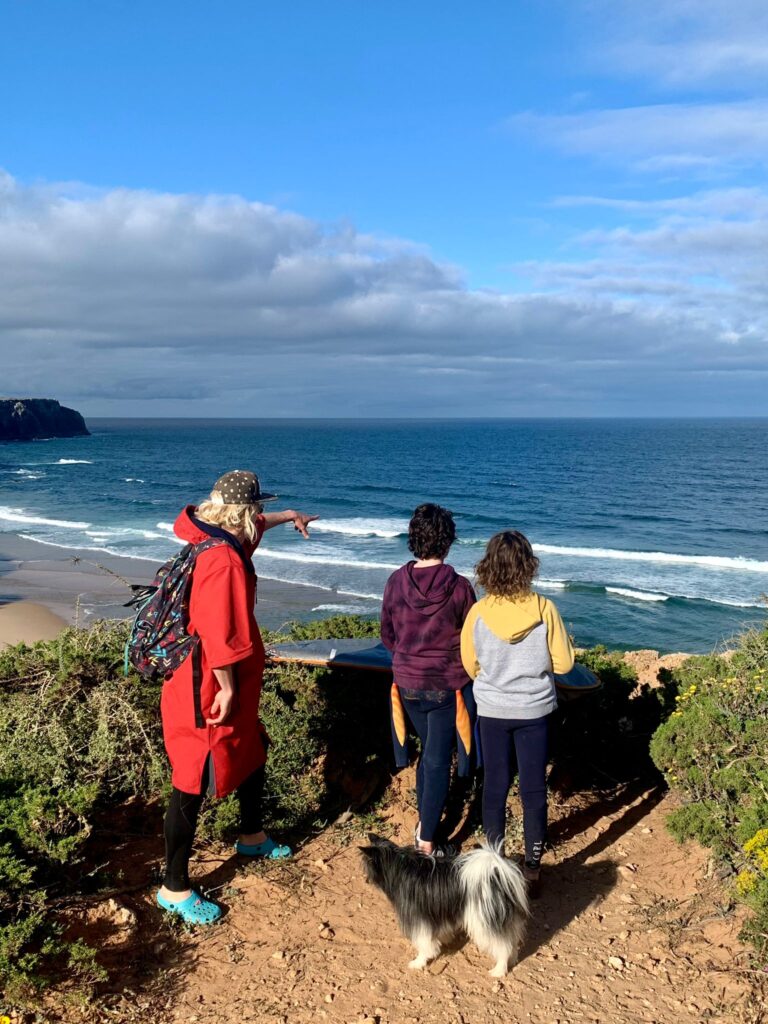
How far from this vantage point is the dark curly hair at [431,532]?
3588 mm

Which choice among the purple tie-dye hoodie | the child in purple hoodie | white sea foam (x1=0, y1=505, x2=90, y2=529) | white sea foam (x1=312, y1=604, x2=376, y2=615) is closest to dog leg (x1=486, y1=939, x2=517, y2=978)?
the child in purple hoodie

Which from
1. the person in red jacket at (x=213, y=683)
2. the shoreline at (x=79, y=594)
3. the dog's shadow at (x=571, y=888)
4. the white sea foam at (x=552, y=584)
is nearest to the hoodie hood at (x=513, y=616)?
the person in red jacket at (x=213, y=683)

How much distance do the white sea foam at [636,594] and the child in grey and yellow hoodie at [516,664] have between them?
20.5m

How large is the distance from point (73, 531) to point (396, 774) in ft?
107

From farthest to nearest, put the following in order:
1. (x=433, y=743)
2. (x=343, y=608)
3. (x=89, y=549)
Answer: (x=89, y=549)
(x=343, y=608)
(x=433, y=743)

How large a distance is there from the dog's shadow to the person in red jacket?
1417 millimetres

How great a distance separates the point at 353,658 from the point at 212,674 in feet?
4.48

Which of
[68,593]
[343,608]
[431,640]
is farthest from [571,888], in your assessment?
[68,593]

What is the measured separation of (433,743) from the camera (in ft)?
12.3

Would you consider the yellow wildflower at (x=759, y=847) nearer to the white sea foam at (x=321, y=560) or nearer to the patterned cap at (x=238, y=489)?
the patterned cap at (x=238, y=489)

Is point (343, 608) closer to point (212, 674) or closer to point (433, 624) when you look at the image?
point (433, 624)

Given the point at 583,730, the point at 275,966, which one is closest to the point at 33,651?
the point at 275,966

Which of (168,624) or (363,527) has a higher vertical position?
(168,624)

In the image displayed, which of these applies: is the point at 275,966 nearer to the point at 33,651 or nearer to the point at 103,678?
the point at 103,678
